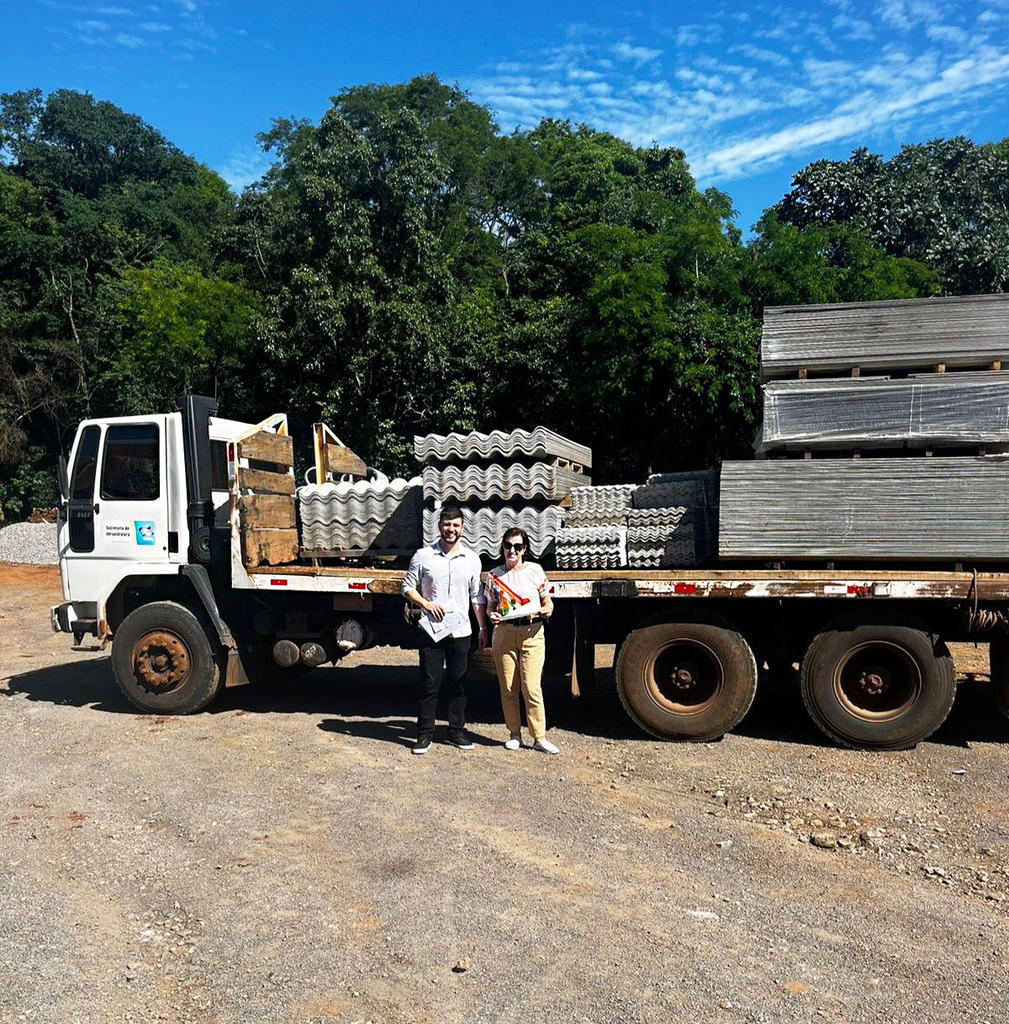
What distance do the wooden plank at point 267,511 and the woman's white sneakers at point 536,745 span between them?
2948 millimetres

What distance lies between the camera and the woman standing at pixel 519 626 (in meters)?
7.41

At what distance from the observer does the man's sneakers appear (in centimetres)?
770

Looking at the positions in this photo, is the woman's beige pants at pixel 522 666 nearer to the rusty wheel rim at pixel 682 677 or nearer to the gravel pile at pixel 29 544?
the rusty wheel rim at pixel 682 677

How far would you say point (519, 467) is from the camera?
795 cm

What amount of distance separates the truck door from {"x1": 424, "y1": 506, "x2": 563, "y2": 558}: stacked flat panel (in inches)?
111

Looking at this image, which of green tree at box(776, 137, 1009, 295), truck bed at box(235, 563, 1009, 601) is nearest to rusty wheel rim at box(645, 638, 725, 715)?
truck bed at box(235, 563, 1009, 601)

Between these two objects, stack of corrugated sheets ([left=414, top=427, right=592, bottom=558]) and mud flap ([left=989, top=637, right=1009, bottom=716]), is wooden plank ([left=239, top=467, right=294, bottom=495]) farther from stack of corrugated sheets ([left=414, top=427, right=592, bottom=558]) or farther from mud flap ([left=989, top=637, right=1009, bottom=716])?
mud flap ([left=989, top=637, right=1009, bottom=716])

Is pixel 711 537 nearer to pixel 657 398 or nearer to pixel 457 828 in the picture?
pixel 457 828

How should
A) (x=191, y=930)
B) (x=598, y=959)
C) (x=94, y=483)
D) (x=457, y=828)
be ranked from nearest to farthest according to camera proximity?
(x=598, y=959), (x=191, y=930), (x=457, y=828), (x=94, y=483)

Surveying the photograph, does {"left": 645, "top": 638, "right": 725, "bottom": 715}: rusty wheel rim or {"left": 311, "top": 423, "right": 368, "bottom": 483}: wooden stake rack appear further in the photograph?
{"left": 311, "top": 423, "right": 368, "bottom": 483}: wooden stake rack

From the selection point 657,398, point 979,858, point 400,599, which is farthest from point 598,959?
point 657,398

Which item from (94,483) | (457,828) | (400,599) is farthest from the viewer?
(94,483)

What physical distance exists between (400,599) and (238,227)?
1062 inches

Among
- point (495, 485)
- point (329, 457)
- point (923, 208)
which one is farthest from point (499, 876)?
point (923, 208)
